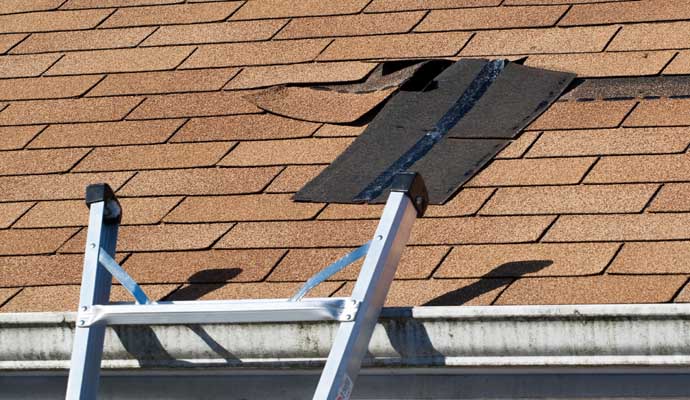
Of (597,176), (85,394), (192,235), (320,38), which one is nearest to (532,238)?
(597,176)

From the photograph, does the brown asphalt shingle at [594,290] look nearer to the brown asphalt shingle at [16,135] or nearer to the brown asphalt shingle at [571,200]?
the brown asphalt shingle at [571,200]

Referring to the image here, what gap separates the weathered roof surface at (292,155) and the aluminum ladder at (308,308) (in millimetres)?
266

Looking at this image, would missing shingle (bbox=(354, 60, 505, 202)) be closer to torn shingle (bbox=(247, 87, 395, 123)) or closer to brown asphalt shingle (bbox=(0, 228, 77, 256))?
torn shingle (bbox=(247, 87, 395, 123))

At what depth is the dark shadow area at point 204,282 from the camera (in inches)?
156

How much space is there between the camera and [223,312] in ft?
11.2

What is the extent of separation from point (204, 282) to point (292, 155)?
2.70ft

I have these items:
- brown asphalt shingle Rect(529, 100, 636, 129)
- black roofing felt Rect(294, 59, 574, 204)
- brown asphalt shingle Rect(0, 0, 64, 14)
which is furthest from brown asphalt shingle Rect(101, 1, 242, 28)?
brown asphalt shingle Rect(529, 100, 636, 129)

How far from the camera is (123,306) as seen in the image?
3514 millimetres

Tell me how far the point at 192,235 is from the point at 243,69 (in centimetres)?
122

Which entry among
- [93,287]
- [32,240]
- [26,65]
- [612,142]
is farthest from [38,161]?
[612,142]

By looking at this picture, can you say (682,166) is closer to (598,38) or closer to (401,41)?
(598,38)

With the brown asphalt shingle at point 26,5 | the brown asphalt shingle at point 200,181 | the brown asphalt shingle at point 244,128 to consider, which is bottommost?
the brown asphalt shingle at point 200,181

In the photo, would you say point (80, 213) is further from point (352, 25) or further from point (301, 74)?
point (352, 25)

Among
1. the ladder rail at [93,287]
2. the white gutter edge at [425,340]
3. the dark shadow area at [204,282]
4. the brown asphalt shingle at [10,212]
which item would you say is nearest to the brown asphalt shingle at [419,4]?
the brown asphalt shingle at [10,212]
